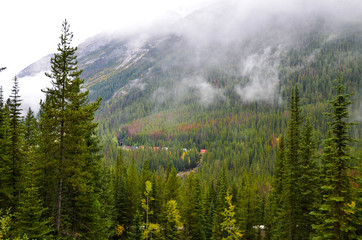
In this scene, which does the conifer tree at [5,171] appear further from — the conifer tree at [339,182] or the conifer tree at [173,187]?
the conifer tree at [173,187]

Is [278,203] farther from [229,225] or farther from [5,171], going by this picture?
[5,171]

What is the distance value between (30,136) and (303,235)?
39.9 metres

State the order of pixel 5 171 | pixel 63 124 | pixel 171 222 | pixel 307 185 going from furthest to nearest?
pixel 171 222
pixel 307 185
pixel 5 171
pixel 63 124

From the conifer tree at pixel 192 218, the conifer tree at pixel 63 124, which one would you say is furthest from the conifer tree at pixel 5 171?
the conifer tree at pixel 192 218

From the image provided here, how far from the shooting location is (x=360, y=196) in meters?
20.0

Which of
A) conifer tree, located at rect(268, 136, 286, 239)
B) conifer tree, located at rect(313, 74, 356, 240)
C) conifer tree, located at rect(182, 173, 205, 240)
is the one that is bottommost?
conifer tree, located at rect(182, 173, 205, 240)

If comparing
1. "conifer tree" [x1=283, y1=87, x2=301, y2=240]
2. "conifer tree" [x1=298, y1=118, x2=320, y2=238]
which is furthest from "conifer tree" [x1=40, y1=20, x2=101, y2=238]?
"conifer tree" [x1=298, y1=118, x2=320, y2=238]

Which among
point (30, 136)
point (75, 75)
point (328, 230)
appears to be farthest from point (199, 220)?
point (75, 75)

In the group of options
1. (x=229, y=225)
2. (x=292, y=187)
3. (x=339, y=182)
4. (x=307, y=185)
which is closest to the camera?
(x=339, y=182)

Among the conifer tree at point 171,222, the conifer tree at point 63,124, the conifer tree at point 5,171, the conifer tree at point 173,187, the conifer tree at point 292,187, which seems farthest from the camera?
the conifer tree at point 173,187

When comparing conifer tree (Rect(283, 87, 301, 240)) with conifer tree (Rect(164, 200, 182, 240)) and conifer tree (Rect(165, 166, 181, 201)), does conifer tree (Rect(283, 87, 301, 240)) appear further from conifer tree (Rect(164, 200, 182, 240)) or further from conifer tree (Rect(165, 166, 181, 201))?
conifer tree (Rect(165, 166, 181, 201))

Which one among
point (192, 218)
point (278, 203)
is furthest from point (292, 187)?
point (192, 218)

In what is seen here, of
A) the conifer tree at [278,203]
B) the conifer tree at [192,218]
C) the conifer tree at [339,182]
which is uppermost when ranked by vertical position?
the conifer tree at [339,182]

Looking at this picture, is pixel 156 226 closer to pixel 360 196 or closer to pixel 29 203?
pixel 29 203
